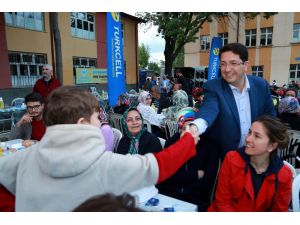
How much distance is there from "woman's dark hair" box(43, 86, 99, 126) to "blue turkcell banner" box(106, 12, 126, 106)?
4.31 meters

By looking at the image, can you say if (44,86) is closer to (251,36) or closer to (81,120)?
(81,120)

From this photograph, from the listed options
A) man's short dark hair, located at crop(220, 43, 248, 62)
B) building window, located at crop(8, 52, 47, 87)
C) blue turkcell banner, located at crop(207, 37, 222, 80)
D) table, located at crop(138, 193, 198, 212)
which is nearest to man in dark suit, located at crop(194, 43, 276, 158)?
man's short dark hair, located at crop(220, 43, 248, 62)

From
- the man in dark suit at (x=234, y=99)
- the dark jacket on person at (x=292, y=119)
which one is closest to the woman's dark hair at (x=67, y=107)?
the man in dark suit at (x=234, y=99)

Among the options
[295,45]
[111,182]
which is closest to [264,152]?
[111,182]

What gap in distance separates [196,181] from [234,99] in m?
0.92

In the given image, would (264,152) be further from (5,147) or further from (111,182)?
(5,147)

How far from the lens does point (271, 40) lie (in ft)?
77.7

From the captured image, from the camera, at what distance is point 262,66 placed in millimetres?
A: 24438

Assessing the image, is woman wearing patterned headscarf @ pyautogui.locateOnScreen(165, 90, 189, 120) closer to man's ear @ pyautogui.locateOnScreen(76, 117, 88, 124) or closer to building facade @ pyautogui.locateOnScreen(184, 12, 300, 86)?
man's ear @ pyautogui.locateOnScreen(76, 117, 88, 124)

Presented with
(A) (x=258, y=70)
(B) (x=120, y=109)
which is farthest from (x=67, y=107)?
(A) (x=258, y=70)

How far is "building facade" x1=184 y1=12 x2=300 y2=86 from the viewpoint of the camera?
22.4 m

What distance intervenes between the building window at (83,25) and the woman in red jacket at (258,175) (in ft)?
45.5

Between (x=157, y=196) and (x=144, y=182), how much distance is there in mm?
932

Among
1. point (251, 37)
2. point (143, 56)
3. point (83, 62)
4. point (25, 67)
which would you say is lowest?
point (25, 67)
